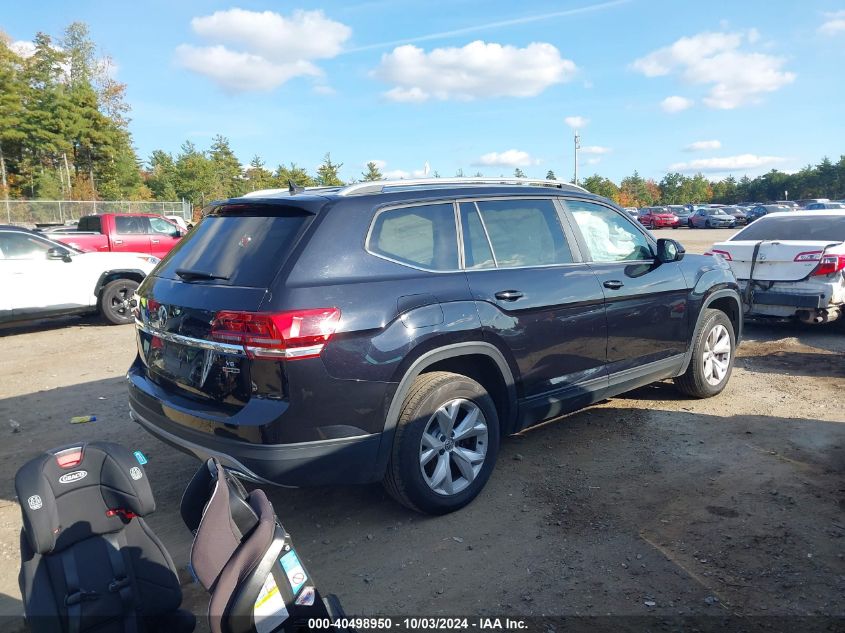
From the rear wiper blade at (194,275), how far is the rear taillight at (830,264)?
7.16 metres

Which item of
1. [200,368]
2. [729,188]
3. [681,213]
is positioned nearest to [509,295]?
[200,368]

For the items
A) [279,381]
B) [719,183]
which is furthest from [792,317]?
[719,183]

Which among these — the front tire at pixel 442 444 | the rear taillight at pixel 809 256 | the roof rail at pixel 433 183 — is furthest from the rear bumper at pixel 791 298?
the front tire at pixel 442 444

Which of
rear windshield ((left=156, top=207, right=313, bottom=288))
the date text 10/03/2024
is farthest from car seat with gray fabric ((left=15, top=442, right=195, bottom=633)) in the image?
rear windshield ((left=156, top=207, right=313, bottom=288))

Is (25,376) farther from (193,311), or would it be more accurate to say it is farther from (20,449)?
(193,311)

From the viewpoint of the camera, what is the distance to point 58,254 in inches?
384

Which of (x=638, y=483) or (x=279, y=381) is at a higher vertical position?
(x=279, y=381)

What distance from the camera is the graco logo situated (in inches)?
97.1

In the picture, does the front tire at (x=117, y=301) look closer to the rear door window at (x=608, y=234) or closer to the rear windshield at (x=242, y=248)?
the rear windshield at (x=242, y=248)

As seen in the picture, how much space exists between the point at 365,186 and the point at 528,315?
1.26 m

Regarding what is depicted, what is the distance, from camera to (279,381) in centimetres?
310

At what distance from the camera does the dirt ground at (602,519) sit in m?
3.01

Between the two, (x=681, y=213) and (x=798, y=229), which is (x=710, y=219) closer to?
(x=681, y=213)

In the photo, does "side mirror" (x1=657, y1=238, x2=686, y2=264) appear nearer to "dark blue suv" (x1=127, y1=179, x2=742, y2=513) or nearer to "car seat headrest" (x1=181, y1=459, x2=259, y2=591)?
"dark blue suv" (x1=127, y1=179, x2=742, y2=513)
